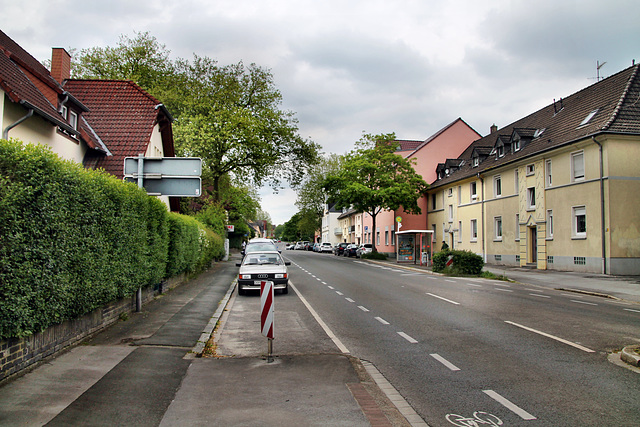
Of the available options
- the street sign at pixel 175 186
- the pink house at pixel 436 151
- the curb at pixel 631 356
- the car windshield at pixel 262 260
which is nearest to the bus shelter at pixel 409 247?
the pink house at pixel 436 151

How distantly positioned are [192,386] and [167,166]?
598 cm

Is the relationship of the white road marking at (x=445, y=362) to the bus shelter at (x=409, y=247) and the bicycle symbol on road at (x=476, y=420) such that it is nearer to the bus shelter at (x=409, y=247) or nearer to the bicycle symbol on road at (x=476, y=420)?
the bicycle symbol on road at (x=476, y=420)

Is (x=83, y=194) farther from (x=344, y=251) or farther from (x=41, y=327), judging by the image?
(x=344, y=251)

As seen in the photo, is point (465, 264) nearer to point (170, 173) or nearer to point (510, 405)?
point (170, 173)

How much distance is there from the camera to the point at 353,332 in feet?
30.5

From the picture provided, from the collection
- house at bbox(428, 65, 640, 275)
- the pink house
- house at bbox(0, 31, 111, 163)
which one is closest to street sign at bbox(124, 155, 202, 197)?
house at bbox(0, 31, 111, 163)

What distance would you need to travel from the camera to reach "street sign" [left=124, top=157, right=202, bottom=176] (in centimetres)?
1034

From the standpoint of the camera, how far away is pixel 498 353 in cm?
734

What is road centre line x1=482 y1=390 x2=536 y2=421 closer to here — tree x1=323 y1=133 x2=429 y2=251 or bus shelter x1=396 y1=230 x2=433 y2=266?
bus shelter x1=396 y1=230 x2=433 y2=266

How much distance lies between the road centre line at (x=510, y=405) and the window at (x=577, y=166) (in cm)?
2393

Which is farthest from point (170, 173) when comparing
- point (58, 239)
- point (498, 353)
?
point (498, 353)

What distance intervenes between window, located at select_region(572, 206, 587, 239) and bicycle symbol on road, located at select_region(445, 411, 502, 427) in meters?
23.6

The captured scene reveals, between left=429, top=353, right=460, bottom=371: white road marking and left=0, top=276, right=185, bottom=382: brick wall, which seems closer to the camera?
left=0, top=276, right=185, bottom=382: brick wall

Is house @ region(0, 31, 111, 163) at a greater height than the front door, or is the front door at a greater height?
house @ region(0, 31, 111, 163)
